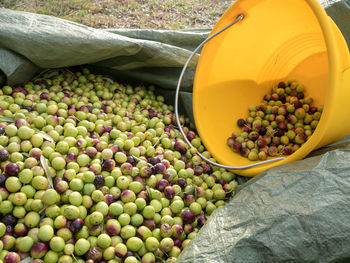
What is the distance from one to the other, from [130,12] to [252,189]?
4.89 metres

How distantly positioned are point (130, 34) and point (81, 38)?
71 cm

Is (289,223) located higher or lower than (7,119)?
higher

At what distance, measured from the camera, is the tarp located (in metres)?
1.68

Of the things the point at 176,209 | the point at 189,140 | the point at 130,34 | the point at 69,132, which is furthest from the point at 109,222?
the point at 130,34

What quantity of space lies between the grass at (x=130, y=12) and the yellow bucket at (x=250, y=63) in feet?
9.07

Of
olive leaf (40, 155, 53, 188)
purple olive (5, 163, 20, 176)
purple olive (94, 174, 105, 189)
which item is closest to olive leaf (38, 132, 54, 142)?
olive leaf (40, 155, 53, 188)

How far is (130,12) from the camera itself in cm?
610

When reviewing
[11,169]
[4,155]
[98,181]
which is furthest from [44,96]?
[98,181]

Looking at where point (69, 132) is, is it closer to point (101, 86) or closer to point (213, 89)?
point (101, 86)

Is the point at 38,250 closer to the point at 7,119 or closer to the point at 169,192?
the point at 169,192

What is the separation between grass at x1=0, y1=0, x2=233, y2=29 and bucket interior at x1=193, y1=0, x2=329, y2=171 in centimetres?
277

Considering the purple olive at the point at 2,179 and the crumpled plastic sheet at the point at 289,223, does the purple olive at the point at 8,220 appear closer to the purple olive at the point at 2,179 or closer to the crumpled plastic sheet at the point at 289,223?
the purple olive at the point at 2,179

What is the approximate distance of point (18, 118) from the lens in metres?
2.46

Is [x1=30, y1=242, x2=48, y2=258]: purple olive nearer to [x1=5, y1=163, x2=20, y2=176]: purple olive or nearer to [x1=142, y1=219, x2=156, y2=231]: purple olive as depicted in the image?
[x1=5, y1=163, x2=20, y2=176]: purple olive
